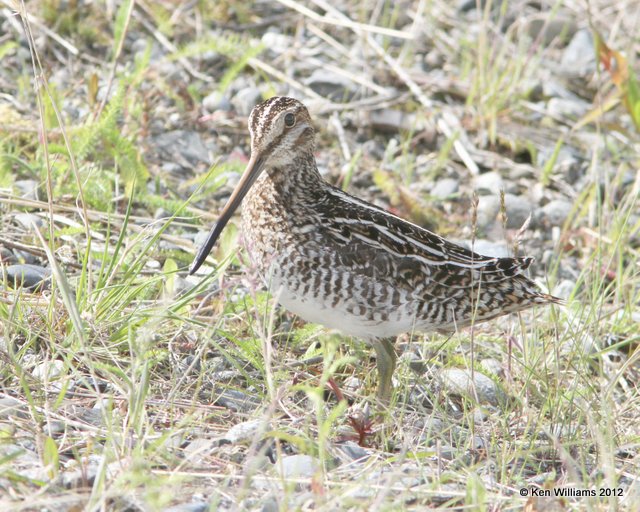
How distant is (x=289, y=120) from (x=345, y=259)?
66 centimetres

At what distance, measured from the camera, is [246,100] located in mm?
6738

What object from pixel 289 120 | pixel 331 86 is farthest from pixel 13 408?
pixel 331 86

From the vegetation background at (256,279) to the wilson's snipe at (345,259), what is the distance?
172 millimetres

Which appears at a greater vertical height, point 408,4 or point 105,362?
point 408,4

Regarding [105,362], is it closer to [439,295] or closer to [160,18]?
[439,295]

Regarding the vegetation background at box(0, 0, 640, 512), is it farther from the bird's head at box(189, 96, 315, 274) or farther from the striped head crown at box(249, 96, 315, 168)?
the striped head crown at box(249, 96, 315, 168)

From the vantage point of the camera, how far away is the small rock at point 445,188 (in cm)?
649

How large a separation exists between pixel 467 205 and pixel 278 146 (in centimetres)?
235

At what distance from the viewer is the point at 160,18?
7.04m

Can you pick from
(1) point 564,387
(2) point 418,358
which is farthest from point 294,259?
(1) point 564,387

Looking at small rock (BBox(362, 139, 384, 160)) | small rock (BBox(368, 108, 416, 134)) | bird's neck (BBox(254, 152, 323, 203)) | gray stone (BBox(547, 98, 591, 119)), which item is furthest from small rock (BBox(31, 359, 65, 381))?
gray stone (BBox(547, 98, 591, 119))

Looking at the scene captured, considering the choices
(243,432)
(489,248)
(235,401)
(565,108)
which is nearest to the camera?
(243,432)

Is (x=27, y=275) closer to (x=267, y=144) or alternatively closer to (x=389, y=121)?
(x=267, y=144)

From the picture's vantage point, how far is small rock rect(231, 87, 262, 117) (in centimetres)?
671
